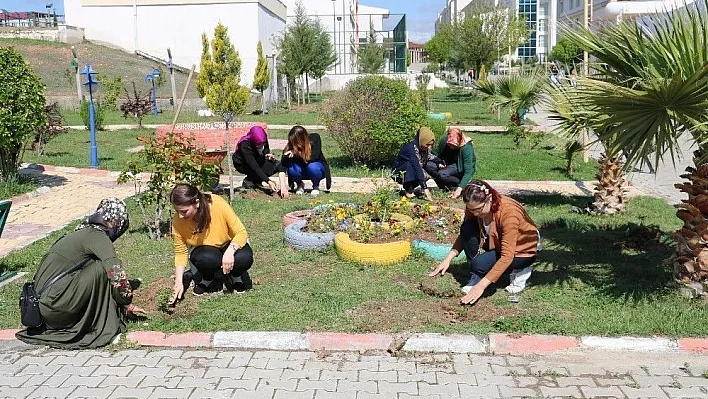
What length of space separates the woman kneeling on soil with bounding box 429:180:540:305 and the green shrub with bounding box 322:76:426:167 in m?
6.86

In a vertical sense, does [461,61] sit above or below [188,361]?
above

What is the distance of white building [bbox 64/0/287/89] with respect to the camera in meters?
42.7

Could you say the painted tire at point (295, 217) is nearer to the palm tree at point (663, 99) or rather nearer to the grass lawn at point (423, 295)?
the grass lawn at point (423, 295)

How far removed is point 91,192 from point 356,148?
490cm

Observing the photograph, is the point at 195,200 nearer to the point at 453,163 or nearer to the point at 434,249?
the point at 434,249

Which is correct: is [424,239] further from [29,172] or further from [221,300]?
[29,172]

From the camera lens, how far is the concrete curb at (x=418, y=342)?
502 centimetres

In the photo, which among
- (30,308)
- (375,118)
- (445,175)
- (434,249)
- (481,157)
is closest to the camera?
(30,308)

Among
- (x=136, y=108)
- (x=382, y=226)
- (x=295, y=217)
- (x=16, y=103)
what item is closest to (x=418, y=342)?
(x=382, y=226)

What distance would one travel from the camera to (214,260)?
5.93 metres

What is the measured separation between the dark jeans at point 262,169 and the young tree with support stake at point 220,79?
4.70 metres

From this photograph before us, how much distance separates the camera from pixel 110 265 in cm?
509

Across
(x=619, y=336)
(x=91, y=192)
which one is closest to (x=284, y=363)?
(x=619, y=336)

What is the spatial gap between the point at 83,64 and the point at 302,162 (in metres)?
35.8
